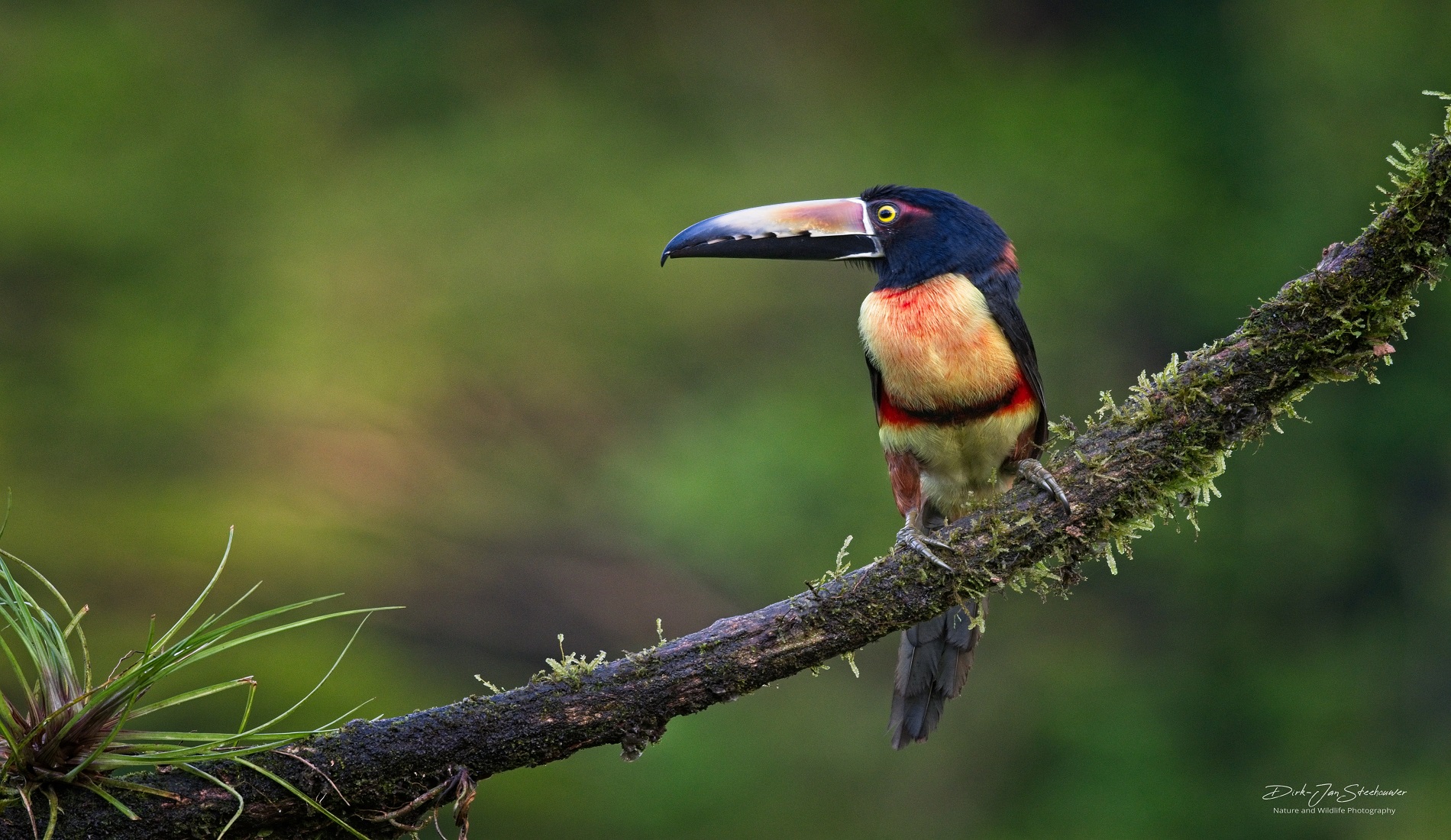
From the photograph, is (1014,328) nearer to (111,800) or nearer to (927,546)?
(927,546)

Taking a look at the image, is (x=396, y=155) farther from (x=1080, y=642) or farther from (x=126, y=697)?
(x=126, y=697)

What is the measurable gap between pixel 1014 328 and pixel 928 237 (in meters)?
0.33

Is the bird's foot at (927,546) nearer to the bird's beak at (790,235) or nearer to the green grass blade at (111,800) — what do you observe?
the bird's beak at (790,235)

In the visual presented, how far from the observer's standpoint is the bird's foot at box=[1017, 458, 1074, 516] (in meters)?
1.93

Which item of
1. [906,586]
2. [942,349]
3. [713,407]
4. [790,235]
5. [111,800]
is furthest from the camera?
[713,407]

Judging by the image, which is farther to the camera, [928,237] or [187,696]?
[928,237]

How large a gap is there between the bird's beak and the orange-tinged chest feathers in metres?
0.28

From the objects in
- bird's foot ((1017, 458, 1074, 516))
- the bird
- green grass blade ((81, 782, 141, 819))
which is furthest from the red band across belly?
green grass blade ((81, 782, 141, 819))

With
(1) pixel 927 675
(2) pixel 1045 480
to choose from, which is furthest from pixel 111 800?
(1) pixel 927 675

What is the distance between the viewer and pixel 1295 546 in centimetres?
579

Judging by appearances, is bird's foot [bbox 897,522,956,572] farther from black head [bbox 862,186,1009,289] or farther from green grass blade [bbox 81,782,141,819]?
green grass blade [bbox 81,782,141,819]

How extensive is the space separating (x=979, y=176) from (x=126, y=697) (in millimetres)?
5032

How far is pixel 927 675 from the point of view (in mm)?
2525

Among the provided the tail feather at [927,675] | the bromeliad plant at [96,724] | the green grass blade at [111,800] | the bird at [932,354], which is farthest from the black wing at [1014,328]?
the green grass blade at [111,800]
